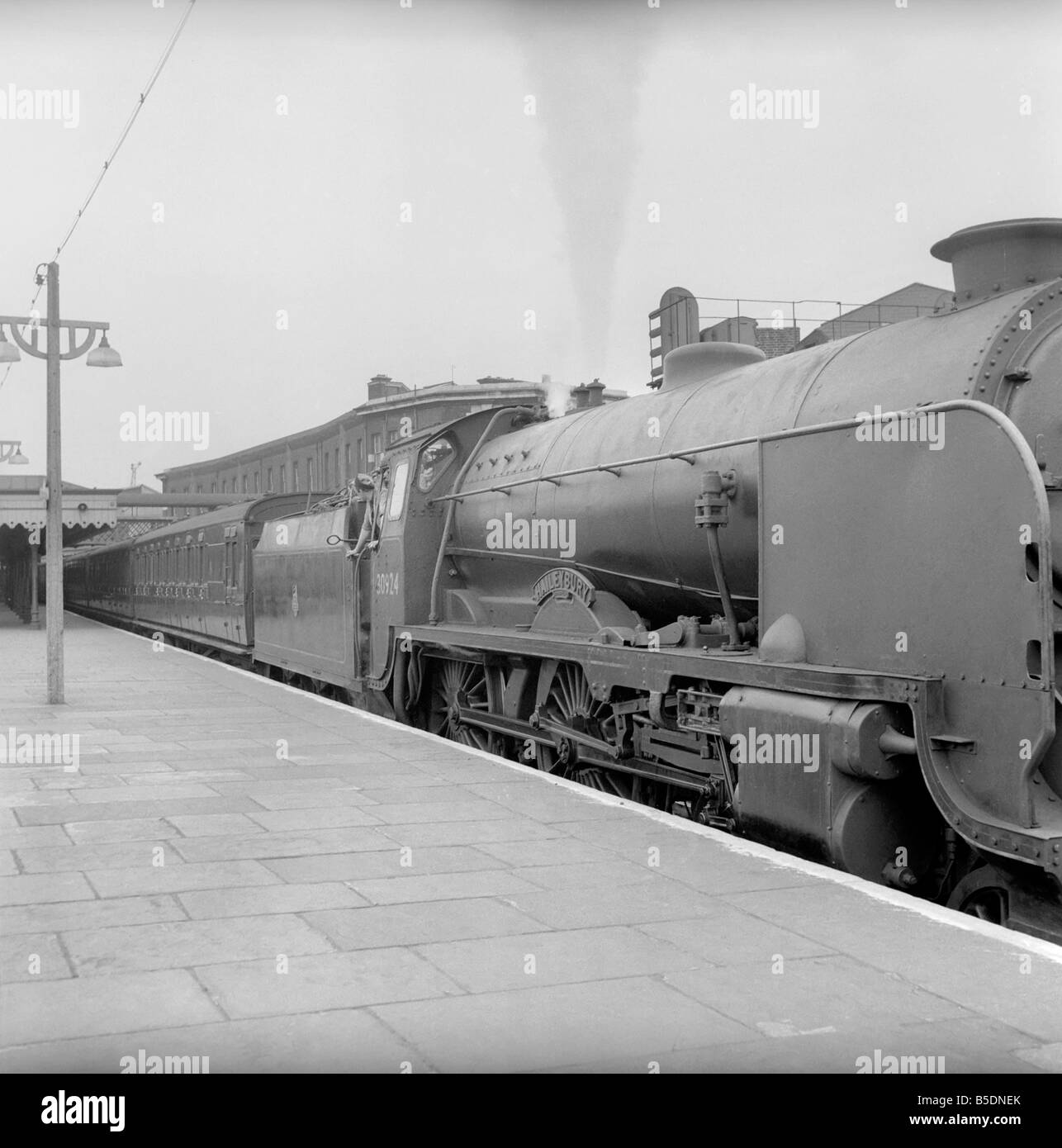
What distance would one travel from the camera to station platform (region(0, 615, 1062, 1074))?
123 inches

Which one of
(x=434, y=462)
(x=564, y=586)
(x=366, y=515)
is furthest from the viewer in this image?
(x=366, y=515)

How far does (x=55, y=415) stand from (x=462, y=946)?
9.64 m

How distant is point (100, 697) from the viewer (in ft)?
40.9

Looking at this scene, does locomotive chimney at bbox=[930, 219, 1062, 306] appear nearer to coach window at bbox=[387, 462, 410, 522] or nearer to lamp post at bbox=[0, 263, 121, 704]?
coach window at bbox=[387, 462, 410, 522]

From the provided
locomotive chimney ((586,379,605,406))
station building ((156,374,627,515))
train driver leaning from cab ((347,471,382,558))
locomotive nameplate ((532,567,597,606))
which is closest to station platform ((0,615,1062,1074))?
locomotive nameplate ((532,567,597,606))

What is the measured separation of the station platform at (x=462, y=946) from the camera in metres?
3.13

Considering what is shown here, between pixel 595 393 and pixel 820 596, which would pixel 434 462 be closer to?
pixel 595 393

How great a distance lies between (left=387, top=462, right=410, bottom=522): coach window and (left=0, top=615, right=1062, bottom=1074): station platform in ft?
12.9

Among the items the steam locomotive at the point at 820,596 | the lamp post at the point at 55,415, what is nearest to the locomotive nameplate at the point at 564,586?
the steam locomotive at the point at 820,596

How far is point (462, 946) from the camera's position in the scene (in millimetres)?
3977

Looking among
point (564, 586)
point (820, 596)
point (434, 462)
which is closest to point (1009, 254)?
point (820, 596)

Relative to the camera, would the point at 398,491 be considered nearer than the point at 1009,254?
No
